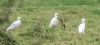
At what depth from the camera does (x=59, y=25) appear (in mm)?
9727

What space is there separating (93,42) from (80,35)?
14.8 inches

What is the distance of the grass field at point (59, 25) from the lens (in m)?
8.02

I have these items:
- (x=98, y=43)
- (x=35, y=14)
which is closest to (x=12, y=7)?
(x=98, y=43)

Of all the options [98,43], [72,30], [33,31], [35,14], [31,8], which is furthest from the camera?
[31,8]

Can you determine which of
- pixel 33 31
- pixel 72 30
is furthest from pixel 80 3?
pixel 33 31

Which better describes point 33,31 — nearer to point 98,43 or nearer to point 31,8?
point 98,43

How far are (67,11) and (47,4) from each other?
5.10ft

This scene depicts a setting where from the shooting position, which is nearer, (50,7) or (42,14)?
(42,14)

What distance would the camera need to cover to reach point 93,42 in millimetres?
7973

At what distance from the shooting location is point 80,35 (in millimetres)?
8180

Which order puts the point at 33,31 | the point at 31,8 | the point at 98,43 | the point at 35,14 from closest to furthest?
the point at 98,43, the point at 33,31, the point at 35,14, the point at 31,8

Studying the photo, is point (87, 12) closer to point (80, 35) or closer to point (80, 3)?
point (80, 3)

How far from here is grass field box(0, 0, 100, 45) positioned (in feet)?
26.3

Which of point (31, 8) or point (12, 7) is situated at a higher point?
point (12, 7)
